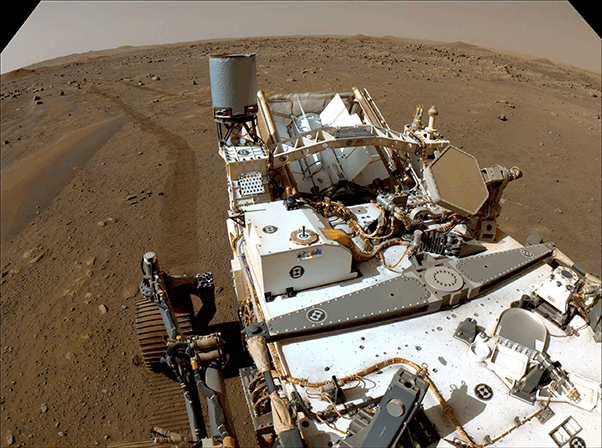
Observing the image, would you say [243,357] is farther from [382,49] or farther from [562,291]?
[382,49]

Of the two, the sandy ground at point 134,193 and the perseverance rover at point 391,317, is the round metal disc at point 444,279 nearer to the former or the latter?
the perseverance rover at point 391,317

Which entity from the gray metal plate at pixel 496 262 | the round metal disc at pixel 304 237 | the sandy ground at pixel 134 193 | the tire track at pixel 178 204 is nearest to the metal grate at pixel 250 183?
the round metal disc at pixel 304 237

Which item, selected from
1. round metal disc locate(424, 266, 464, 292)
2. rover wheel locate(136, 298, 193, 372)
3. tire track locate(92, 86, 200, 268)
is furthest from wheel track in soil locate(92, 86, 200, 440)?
round metal disc locate(424, 266, 464, 292)

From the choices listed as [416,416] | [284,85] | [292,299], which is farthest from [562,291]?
[284,85]

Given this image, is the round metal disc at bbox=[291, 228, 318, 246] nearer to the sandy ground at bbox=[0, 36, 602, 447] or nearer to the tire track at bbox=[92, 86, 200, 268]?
the sandy ground at bbox=[0, 36, 602, 447]

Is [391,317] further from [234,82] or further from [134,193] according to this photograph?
[134,193]

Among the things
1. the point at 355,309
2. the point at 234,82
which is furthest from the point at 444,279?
the point at 234,82
